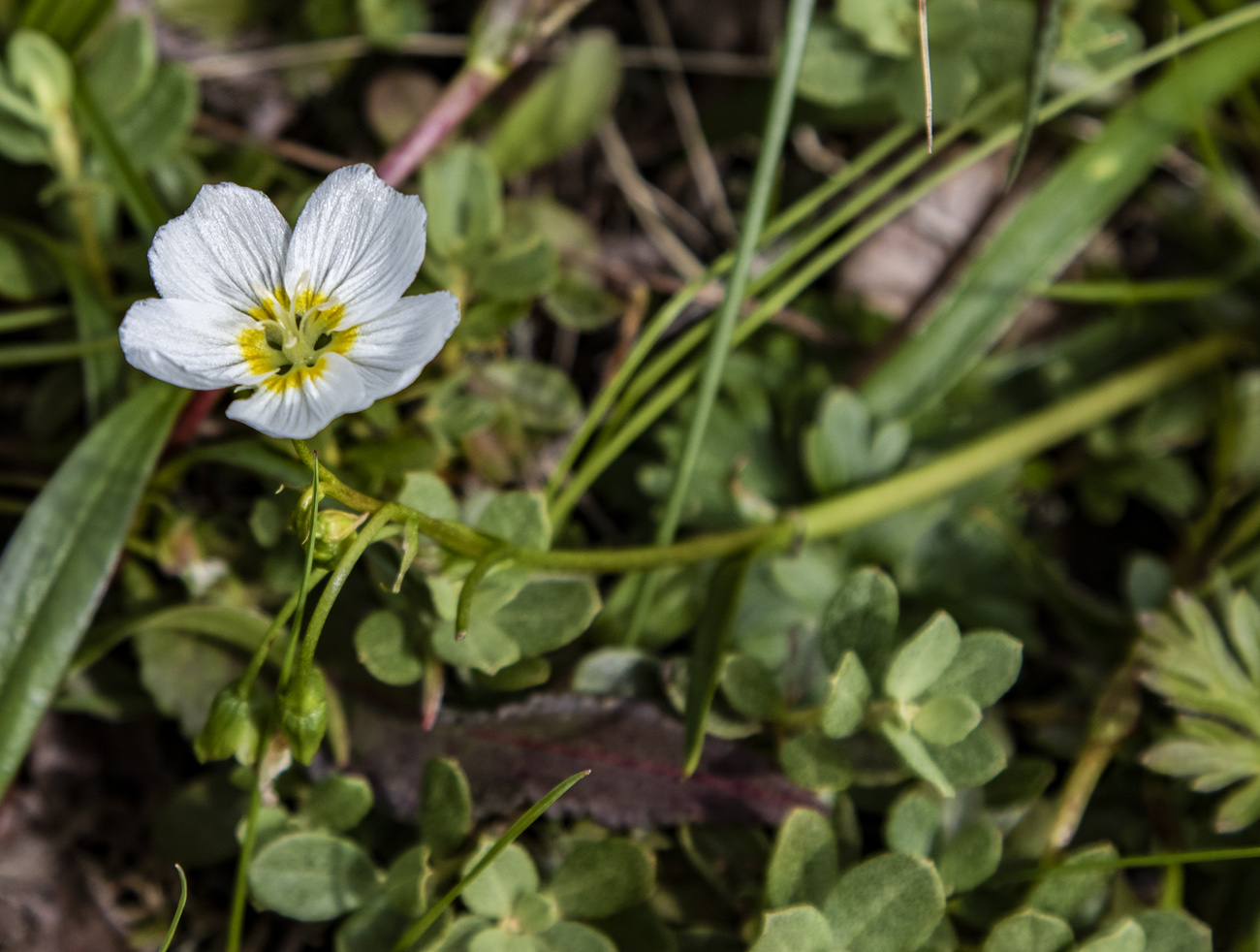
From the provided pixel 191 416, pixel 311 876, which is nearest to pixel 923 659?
pixel 311 876

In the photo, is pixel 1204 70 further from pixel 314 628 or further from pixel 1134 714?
pixel 314 628

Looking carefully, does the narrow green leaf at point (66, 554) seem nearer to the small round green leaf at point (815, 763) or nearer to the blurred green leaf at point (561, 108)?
the blurred green leaf at point (561, 108)

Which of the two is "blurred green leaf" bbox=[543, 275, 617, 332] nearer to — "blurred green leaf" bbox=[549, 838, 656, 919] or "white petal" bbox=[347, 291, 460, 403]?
"white petal" bbox=[347, 291, 460, 403]

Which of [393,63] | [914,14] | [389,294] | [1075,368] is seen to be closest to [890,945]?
[389,294]

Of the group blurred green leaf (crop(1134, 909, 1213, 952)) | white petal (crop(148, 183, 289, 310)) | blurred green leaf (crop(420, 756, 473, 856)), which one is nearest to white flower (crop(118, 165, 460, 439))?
white petal (crop(148, 183, 289, 310))

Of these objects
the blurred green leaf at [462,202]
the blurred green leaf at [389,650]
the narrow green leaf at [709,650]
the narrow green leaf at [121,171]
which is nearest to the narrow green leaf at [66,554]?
the narrow green leaf at [121,171]

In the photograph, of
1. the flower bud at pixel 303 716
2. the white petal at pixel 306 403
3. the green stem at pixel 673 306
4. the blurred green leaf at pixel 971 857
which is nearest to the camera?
the white petal at pixel 306 403
